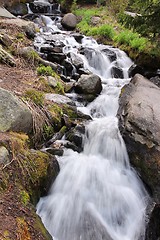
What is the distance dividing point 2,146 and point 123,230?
2157mm

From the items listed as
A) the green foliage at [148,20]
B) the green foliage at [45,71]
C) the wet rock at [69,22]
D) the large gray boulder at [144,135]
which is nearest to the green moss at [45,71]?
the green foliage at [45,71]

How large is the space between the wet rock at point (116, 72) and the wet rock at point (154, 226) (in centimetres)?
600

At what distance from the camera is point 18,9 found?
15641mm

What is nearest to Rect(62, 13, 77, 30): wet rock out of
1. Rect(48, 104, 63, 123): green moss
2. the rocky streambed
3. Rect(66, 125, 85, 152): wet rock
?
the rocky streambed

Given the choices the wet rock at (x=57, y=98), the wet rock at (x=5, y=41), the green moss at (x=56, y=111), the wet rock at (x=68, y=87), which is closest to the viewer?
the green moss at (x=56, y=111)

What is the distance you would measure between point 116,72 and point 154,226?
6.43 metres

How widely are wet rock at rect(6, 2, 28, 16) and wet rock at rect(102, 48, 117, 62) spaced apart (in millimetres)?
7289

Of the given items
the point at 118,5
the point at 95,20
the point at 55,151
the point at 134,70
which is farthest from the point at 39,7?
the point at 55,151

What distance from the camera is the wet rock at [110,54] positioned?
10.4m

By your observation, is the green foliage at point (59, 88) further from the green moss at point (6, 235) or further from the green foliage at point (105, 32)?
the green foliage at point (105, 32)

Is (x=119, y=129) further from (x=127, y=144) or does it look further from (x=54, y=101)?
(x=54, y=101)

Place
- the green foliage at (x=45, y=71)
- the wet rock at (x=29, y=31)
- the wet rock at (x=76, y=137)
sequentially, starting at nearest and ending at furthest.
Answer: the wet rock at (x=76, y=137) → the green foliage at (x=45, y=71) → the wet rock at (x=29, y=31)

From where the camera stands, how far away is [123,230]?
4031mm

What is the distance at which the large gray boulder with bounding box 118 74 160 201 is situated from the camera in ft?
14.5
